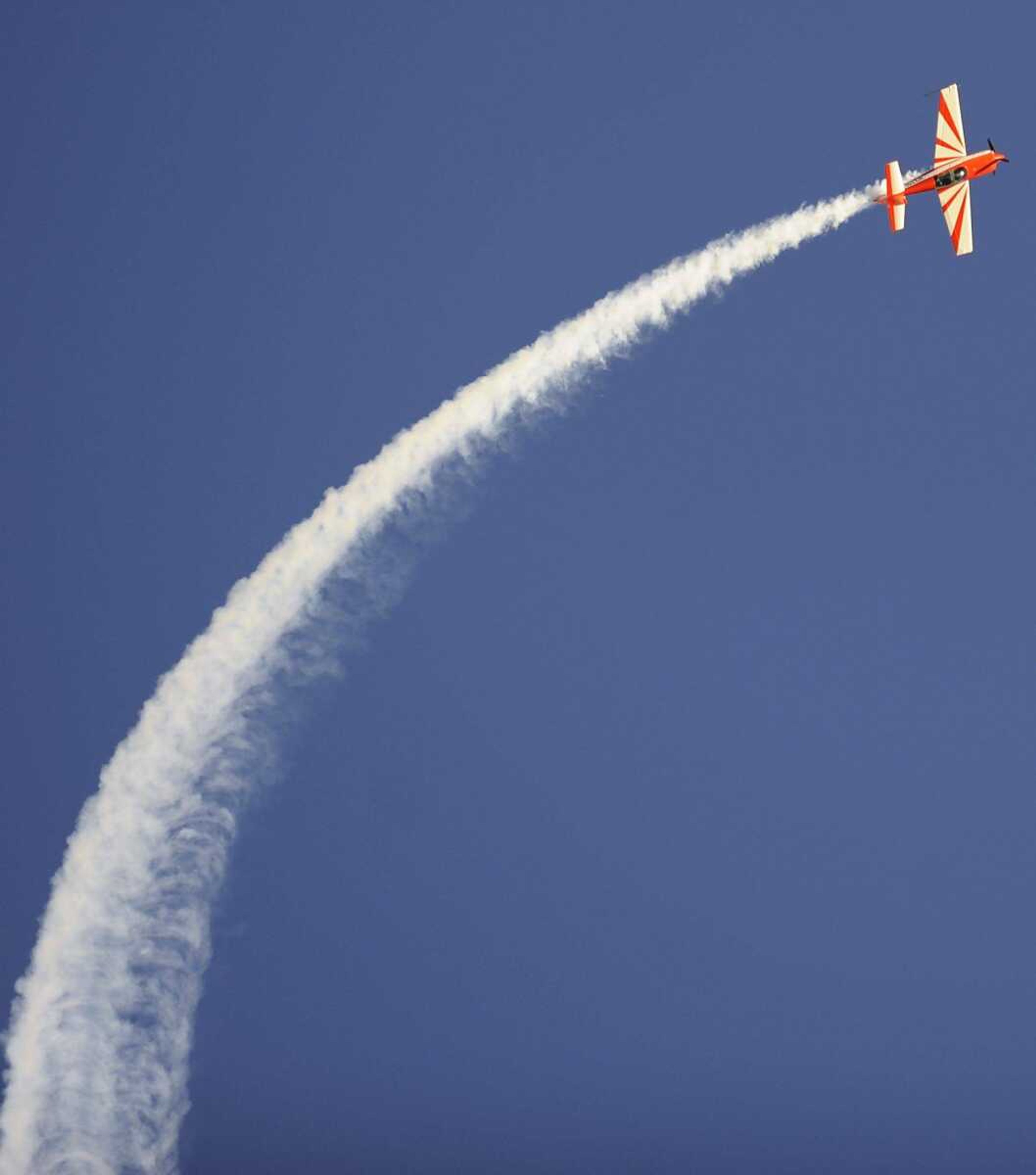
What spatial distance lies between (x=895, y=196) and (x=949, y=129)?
1654mm

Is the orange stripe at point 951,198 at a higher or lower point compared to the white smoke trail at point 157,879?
higher

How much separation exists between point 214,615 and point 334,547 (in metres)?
2.39

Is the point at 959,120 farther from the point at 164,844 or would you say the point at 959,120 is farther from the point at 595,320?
the point at 164,844

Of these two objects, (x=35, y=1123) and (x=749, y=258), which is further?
(x=749, y=258)

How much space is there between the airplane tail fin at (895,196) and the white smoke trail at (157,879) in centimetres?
47

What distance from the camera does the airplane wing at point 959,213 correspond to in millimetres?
41906

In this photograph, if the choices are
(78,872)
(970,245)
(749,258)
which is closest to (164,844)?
(78,872)

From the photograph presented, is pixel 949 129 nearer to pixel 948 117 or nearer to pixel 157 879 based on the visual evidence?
pixel 948 117

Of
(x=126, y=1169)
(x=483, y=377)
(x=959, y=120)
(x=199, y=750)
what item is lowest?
(x=126, y=1169)

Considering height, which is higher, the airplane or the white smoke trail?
the airplane

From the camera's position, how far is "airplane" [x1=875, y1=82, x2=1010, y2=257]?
1631 inches

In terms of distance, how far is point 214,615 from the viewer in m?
41.6

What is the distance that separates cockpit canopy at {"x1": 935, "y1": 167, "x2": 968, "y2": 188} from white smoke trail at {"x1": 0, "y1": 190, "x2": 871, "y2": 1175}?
3.99ft

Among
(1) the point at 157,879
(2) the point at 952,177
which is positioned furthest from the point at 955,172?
(1) the point at 157,879
